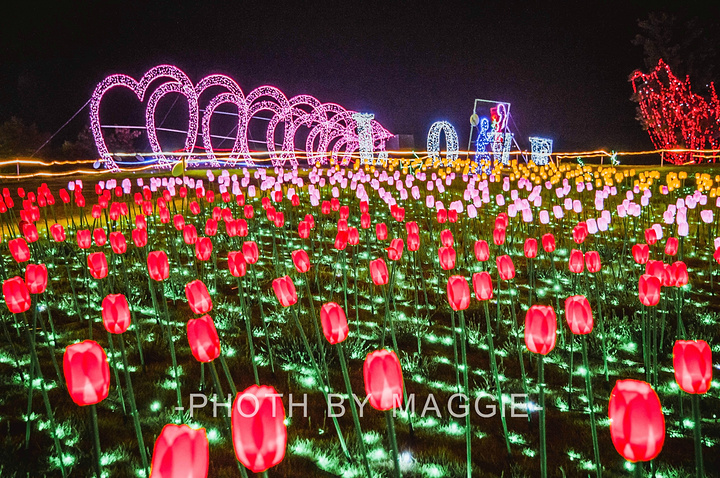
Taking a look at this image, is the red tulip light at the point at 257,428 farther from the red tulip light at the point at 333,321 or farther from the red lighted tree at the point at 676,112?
the red lighted tree at the point at 676,112

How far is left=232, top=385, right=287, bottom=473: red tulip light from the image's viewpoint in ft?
3.66

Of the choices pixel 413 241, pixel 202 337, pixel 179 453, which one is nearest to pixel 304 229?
pixel 413 241

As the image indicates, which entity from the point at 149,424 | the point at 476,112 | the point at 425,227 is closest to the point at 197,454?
the point at 149,424

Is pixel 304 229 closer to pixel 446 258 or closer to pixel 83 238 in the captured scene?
pixel 446 258

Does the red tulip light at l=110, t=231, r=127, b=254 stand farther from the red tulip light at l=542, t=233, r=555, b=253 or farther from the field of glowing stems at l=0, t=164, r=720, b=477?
the red tulip light at l=542, t=233, r=555, b=253

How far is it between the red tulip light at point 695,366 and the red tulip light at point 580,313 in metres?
0.67

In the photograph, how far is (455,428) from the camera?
2533 millimetres

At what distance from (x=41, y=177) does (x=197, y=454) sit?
17736 mm

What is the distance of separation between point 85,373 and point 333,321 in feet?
2.96

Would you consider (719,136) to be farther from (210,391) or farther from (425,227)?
(210,391)

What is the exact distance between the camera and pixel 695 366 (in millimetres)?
1552

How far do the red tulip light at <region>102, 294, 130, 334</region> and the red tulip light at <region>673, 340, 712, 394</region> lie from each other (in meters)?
2.16

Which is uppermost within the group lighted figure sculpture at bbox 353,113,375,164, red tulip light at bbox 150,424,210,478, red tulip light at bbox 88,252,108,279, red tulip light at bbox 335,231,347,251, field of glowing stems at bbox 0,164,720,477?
lighted figure sculpture at bbox 353,113,375,164

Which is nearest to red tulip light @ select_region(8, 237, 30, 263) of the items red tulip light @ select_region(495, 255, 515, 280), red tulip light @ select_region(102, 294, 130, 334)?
red tulip light @ select_region(102, 294, 130, 334)
